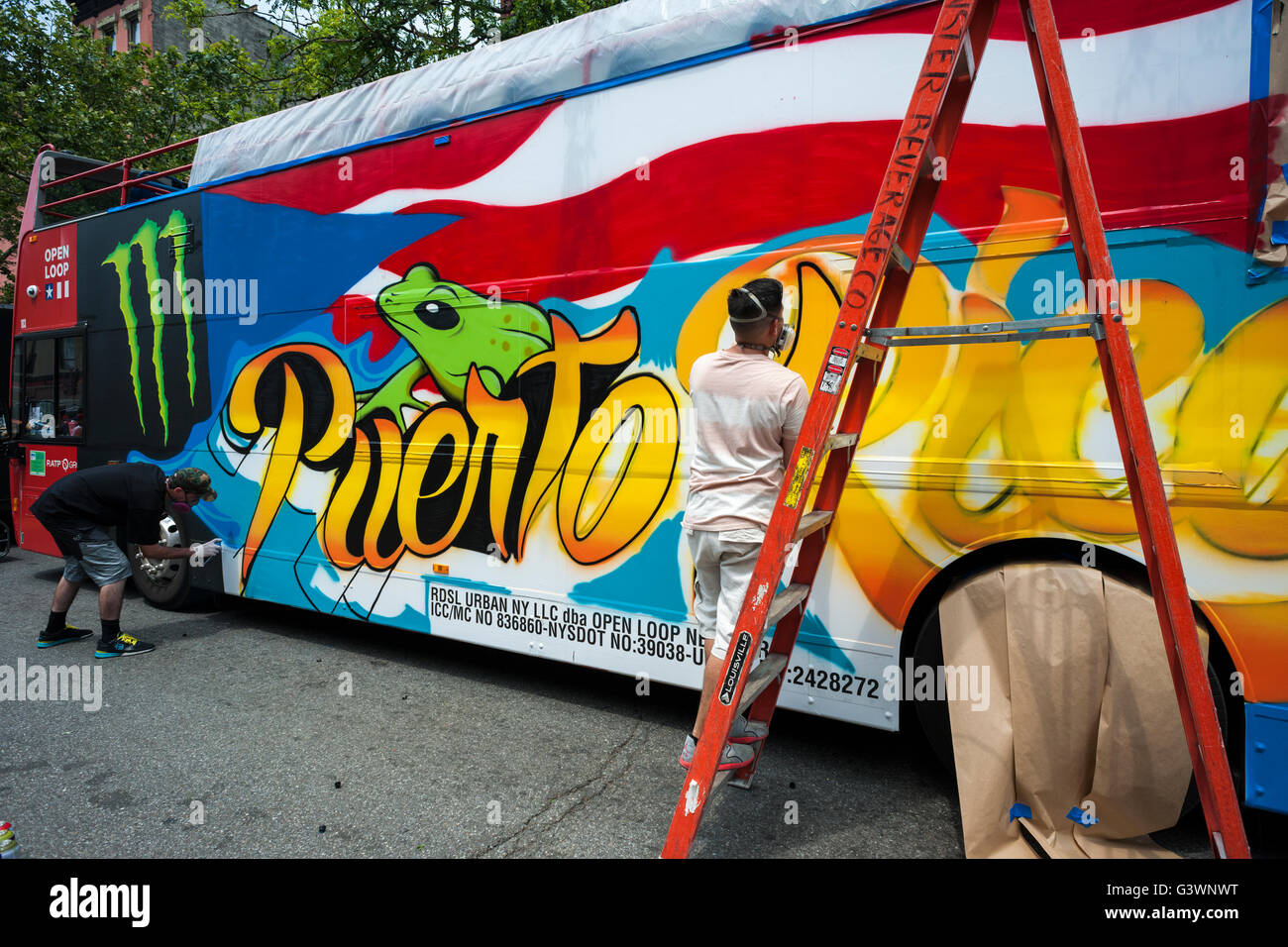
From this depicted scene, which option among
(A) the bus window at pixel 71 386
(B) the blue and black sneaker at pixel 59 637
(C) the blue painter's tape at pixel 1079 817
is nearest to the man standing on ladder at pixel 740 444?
(C) the blue painter's tape at pixel 1079 817

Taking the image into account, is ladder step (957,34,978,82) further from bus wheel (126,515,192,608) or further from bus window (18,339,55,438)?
bus window (18,339,55,438)

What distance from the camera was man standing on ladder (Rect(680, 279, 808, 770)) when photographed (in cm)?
270

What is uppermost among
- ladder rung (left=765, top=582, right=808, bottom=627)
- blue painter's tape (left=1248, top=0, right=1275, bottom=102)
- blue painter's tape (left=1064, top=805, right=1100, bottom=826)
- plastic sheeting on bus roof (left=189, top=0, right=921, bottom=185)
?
plastic sheeting on bus roof (left=189, top=0, right=921, bottom=185)

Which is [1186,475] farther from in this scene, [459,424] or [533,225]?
[459,424]

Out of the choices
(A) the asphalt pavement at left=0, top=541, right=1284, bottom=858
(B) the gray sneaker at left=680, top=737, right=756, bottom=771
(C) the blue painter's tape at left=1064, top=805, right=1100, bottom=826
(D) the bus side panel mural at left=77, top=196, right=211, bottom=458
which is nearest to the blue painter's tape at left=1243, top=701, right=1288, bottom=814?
(A) the asphalt pavement at left=0, top=541, right=1284, bottom=858

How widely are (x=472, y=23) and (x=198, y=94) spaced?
7.72 meters

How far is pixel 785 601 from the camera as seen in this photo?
2480 millimetres

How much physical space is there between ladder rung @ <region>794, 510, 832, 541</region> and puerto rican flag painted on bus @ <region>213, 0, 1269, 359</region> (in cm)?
131

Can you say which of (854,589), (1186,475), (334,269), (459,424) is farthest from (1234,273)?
(334,269)

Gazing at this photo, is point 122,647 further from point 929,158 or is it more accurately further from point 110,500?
point 929,158

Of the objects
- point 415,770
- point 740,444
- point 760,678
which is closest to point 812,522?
point 740,444

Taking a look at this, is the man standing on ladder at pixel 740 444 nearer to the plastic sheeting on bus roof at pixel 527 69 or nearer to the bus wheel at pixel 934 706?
the bus wheel at pixel 934 706

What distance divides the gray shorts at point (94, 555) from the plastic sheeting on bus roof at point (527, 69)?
112 inches

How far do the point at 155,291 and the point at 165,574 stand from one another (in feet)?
7.69
